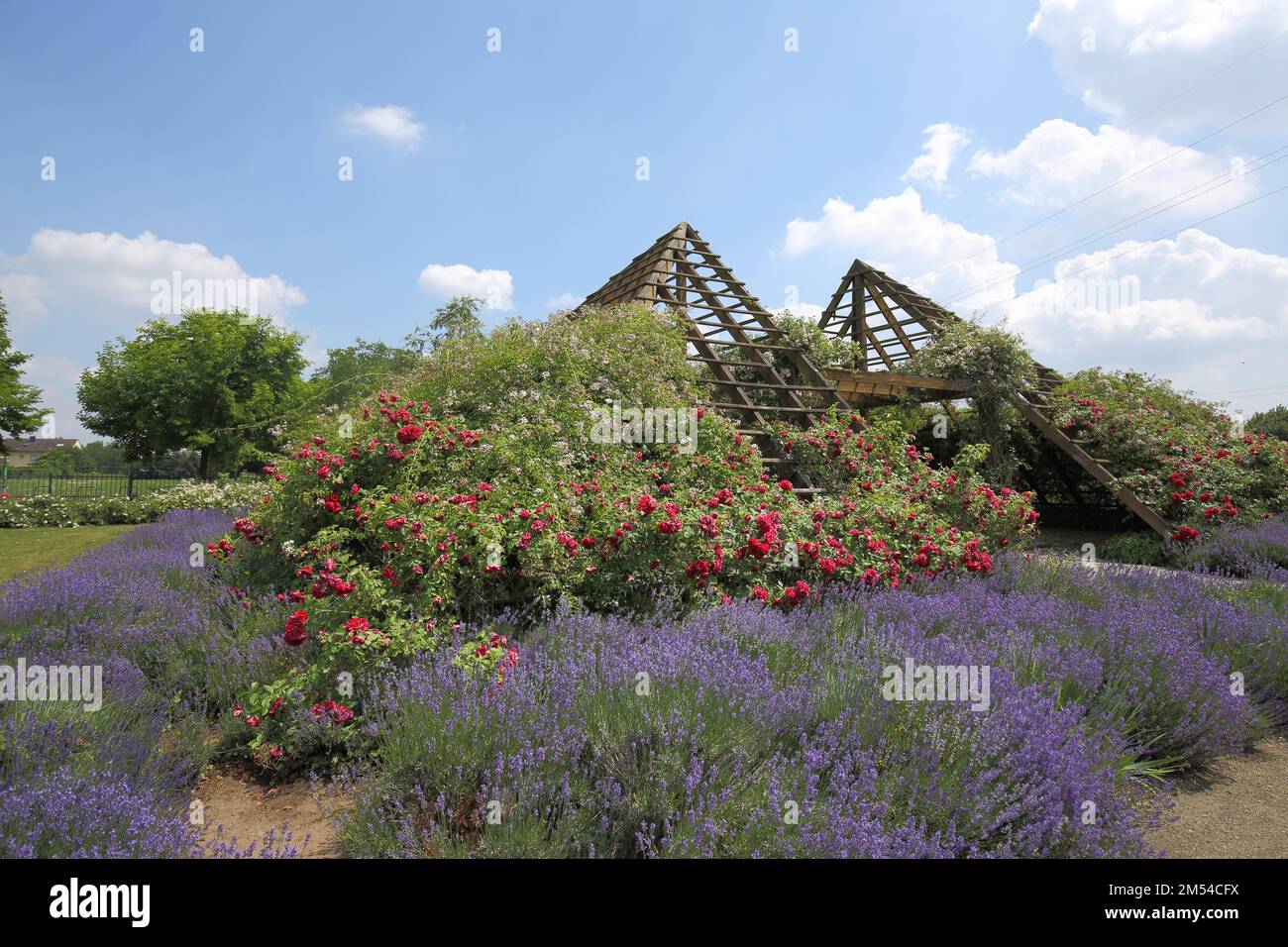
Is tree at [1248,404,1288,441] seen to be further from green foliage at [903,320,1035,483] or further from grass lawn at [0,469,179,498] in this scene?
grass lawn at [0,469,179,498]

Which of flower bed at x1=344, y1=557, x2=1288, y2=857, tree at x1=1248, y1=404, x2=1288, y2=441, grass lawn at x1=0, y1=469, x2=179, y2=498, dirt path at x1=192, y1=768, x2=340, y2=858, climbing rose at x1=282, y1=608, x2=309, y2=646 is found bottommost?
dirt path at x1=192, y1=768, x2=340, y2=858

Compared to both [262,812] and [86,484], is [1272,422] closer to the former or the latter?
[262,812]

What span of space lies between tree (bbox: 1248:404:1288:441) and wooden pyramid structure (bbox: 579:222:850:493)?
22.9m

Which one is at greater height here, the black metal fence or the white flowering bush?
the black metal fence

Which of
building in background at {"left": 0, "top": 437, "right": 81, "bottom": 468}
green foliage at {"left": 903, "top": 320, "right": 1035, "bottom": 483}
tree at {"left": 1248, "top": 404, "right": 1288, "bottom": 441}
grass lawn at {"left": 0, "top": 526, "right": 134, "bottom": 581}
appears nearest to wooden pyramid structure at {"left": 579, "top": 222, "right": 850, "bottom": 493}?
green foliage at {"left": 903, "top": 320, "right": 1035, "bottom": 483}

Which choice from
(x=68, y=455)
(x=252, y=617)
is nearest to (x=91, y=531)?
(x=252, y=617)

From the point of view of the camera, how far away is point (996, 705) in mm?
3088

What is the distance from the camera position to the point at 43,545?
10453 millimetres

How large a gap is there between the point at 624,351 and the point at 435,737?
5.44 metres

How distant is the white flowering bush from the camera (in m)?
13.6

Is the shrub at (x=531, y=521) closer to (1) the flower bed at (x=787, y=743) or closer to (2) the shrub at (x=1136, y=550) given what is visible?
(1) the flower bed at (x=787, y=743)

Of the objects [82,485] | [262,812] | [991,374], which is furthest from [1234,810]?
[82,485]
